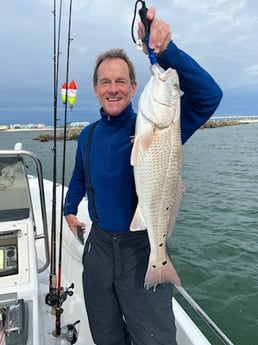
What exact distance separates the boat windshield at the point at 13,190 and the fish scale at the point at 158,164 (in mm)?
1207

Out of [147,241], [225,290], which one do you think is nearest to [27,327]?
[147,241]

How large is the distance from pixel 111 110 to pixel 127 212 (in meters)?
0.64

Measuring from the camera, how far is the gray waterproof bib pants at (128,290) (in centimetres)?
199

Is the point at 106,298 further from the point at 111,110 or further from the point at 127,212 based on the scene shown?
the point at 111,110

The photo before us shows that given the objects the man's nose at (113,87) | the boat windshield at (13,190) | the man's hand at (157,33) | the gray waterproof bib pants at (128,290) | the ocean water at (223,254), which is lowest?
the ocean water at (223,254)

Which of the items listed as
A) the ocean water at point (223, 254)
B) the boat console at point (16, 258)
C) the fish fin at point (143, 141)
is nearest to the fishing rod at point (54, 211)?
A: the boat console at point (16, 258)

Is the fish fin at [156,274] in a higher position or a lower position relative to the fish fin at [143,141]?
lower

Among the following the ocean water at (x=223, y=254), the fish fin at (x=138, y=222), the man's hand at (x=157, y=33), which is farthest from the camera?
the ocean water at (x=223, y=254)

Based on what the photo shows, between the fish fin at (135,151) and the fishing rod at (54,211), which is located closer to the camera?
the fish fin at (135,151)

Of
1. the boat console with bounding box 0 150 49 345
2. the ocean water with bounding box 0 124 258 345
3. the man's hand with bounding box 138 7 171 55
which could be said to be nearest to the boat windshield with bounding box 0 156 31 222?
the boat console with bounding box 0 150 49 345

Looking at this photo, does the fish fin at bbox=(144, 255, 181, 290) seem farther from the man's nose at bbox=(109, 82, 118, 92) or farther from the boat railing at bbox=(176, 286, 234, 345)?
the man's nose at bbox=(109, 82, 118, 92)

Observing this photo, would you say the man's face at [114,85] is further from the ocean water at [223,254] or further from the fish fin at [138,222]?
the ocean water at [223,254]

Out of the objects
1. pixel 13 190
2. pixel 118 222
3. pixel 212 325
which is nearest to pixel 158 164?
pixel 118 222

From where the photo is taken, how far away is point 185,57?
175 centimetres
